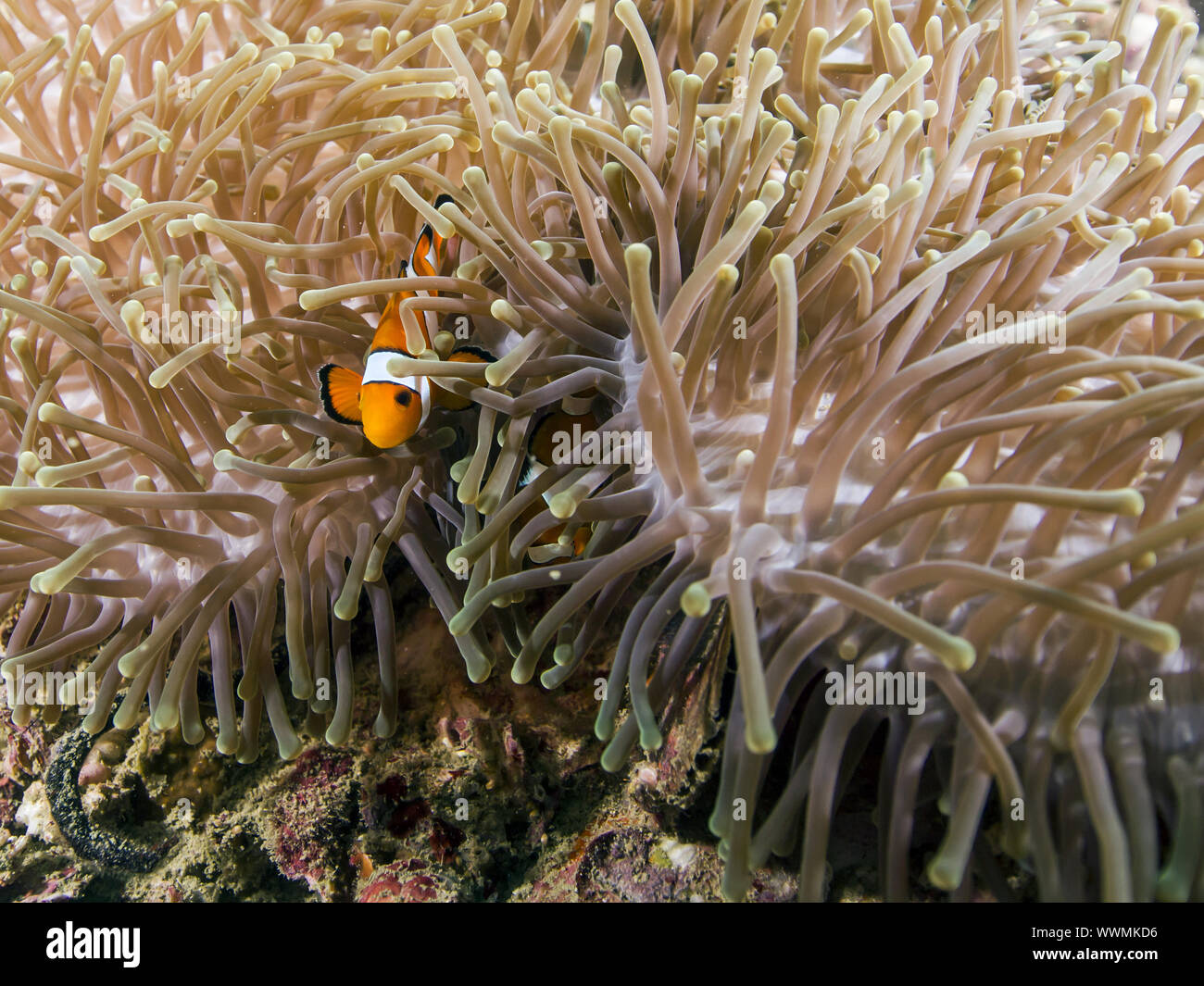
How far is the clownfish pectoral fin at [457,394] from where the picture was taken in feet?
3.84

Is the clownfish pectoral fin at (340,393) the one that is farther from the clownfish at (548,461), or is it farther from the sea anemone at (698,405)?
the clownfish at (548,461)

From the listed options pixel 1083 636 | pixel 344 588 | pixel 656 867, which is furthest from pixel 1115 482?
pixel 344 588

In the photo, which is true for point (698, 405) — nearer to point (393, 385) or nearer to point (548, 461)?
point (548, 461)

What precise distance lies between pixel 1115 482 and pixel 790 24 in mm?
995

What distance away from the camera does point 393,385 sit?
3.65ft

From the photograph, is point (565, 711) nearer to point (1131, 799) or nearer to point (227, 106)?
point (1131, 799)

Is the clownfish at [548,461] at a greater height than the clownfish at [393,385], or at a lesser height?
lesser

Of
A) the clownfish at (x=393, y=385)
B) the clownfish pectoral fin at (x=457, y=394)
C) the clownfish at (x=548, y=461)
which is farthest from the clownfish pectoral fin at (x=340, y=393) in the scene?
the clownfish at (x=548, y=461)

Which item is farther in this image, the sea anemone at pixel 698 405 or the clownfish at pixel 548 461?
the clownfish at pixel 548 461

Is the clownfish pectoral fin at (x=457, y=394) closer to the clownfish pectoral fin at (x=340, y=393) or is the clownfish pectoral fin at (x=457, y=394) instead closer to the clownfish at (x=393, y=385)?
the clownfish at (x=393, y=385)

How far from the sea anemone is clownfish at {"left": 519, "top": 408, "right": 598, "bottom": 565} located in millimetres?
13

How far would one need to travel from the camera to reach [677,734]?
120cm

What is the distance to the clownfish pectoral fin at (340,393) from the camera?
1155mm

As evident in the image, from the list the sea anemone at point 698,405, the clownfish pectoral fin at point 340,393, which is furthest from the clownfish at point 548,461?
the clownfish pectoral fin at point 340,393
